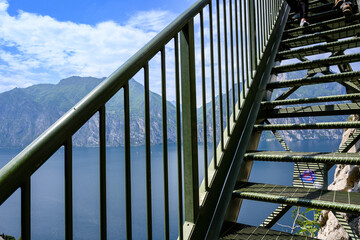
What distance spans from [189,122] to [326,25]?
2.49 meters

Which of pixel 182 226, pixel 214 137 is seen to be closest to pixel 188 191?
pixel 182 226

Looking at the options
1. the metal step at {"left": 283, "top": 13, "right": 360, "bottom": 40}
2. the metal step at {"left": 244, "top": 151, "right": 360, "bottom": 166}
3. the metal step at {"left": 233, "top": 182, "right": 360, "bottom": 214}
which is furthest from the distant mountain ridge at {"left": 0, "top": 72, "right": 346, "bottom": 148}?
the metal step at {"left": 233, "top": 182, "right": 360, "bottom": 214}

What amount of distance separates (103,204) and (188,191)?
0.49 metres

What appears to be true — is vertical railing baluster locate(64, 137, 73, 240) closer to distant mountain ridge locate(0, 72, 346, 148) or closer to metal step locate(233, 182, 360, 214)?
metal step locate(233, 182, 360, 214)

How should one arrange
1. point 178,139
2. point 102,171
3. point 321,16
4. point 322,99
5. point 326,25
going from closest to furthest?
point 102,171 → point 178,139 → point 322,99 → point 326,25 → point 321,16

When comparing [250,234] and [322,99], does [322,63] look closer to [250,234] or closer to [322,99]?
[322,99]

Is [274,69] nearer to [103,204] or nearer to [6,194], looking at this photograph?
[103,204]

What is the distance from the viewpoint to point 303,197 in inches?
46.6

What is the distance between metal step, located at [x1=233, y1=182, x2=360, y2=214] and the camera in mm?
1079

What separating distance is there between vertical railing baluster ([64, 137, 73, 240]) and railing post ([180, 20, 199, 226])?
0.61 metres

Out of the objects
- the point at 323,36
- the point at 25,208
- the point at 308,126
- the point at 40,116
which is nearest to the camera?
the point at 25,208

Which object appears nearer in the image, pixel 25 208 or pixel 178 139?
pixel 25 208

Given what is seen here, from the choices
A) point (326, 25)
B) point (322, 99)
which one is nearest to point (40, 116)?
point (326, 25)

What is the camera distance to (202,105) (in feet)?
4.19
